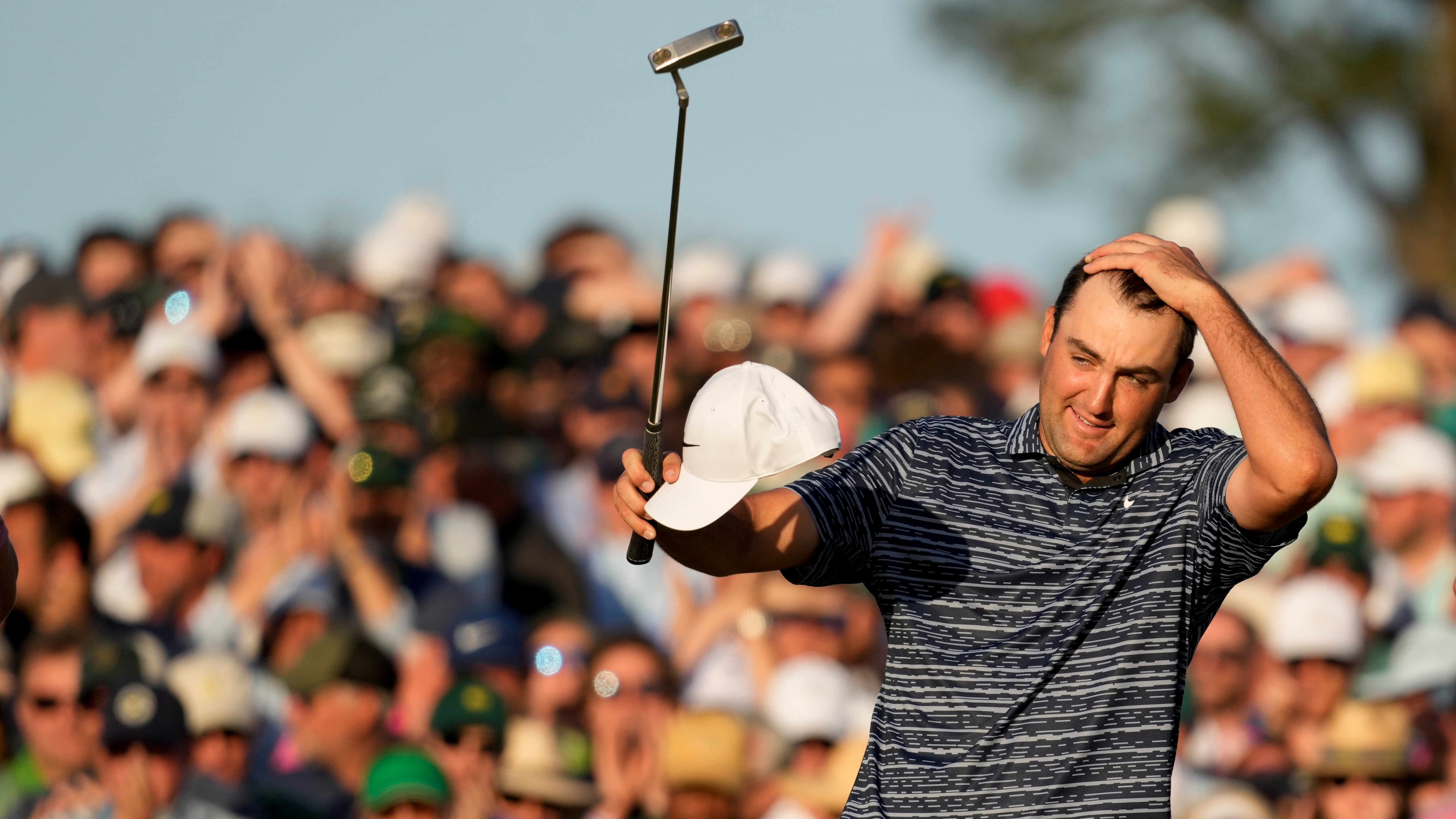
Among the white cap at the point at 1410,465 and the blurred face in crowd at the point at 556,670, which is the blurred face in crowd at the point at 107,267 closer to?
the blurred face in crowd at the point at 556,670

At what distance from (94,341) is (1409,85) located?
566 inches

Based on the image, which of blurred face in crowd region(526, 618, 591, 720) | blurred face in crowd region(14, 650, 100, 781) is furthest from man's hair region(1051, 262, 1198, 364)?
blurred face in crowd region(14, 650, 100, 781)

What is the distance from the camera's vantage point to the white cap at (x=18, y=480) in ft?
24.7

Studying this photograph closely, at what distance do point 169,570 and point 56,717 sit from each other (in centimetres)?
96

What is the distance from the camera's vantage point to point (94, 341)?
9406mm

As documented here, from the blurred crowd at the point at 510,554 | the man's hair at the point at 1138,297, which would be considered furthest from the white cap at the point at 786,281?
the man's hair at the point at 1138,297

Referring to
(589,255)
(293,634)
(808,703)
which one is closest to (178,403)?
(293,634)

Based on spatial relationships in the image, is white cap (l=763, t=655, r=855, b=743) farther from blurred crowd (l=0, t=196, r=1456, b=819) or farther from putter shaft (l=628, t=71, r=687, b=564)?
putter shaft (l=628, t=71, r=687, b=564)

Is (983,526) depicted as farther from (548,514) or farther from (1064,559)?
(548,514)

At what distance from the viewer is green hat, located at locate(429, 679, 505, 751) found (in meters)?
6.84

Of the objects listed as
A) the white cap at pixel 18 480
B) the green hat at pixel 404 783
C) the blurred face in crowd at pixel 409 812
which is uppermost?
the white cap at pixel 18 480

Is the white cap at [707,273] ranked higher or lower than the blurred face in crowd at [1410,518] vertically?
higher

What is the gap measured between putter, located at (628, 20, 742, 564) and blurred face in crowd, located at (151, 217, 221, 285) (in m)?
6.65

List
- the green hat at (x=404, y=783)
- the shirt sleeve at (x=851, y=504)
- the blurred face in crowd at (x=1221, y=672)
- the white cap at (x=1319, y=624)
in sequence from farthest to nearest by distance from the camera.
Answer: the blurred face in crowd at (x=1221, y=672) → the white cap at (x=1319, y=624) → the green hat at (x=404, y=783) → the shirt sleeve at (x=851, y=504)
